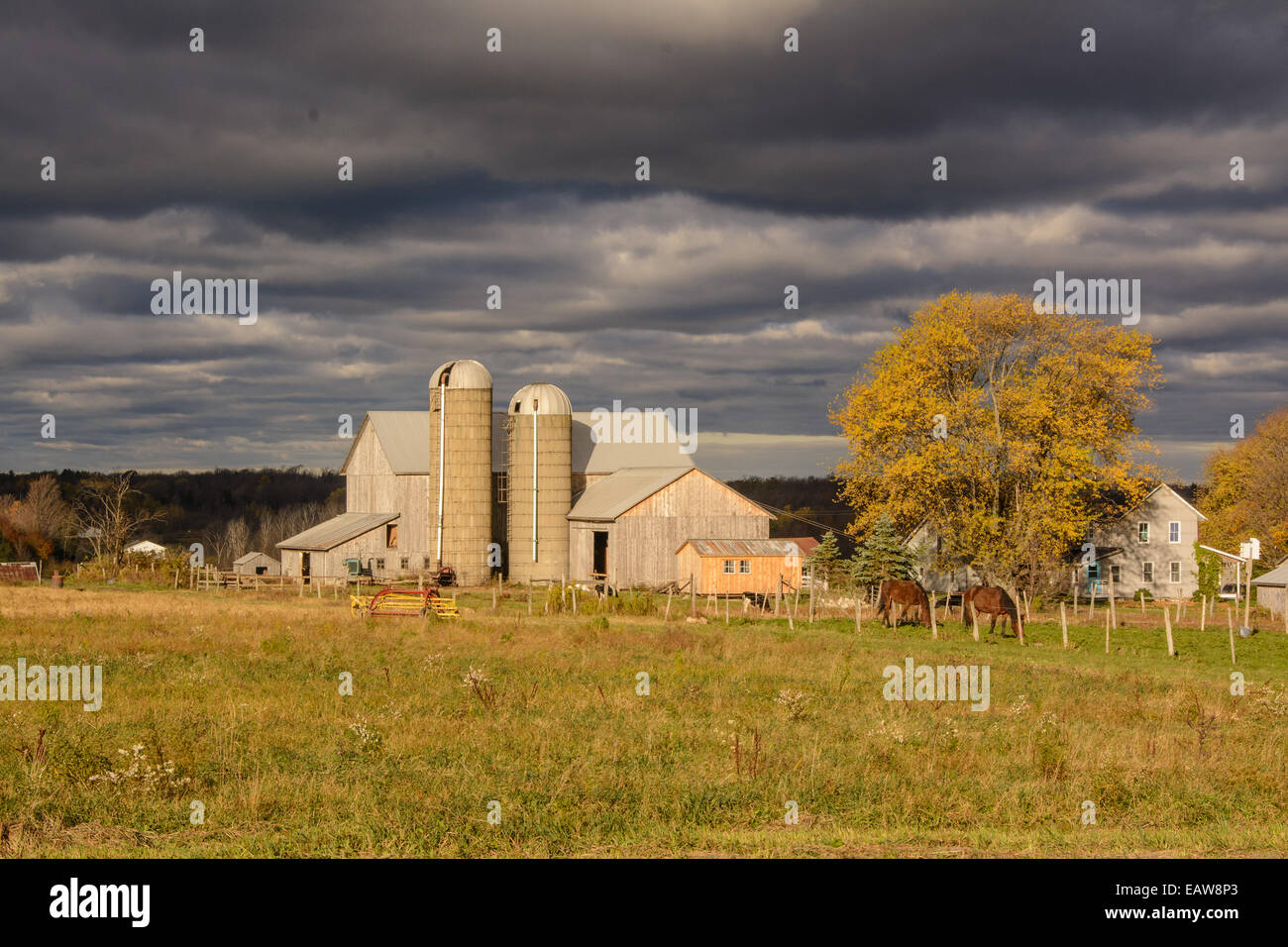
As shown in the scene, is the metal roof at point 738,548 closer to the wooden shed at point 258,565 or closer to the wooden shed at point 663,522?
the wooden shed at point 663,522

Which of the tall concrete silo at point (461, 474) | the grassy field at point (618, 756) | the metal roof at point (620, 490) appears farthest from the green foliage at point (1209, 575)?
the tall concrete silo at point (461, 474)

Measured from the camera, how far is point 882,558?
169 feet

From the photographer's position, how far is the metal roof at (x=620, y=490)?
181ft

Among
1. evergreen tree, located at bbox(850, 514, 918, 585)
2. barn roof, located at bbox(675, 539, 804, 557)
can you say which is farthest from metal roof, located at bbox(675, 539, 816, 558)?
evergreen tree, located at bbox(850, 514, 918, 585)

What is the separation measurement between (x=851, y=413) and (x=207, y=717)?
37.7 meters

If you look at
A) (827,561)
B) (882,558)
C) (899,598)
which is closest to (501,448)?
(827,561)

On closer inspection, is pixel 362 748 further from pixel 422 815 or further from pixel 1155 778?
pixel 1155 778

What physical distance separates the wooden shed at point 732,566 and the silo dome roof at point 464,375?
15317 millimetres

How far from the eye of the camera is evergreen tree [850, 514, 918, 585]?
169 feet

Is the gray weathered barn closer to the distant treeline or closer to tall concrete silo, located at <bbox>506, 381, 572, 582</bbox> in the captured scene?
tall concrete silo, located at <bbox>506, 381, 572, 582</bbox>

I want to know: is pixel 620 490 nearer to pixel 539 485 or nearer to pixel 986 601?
pixel 539 485

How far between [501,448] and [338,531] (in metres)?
10.8
